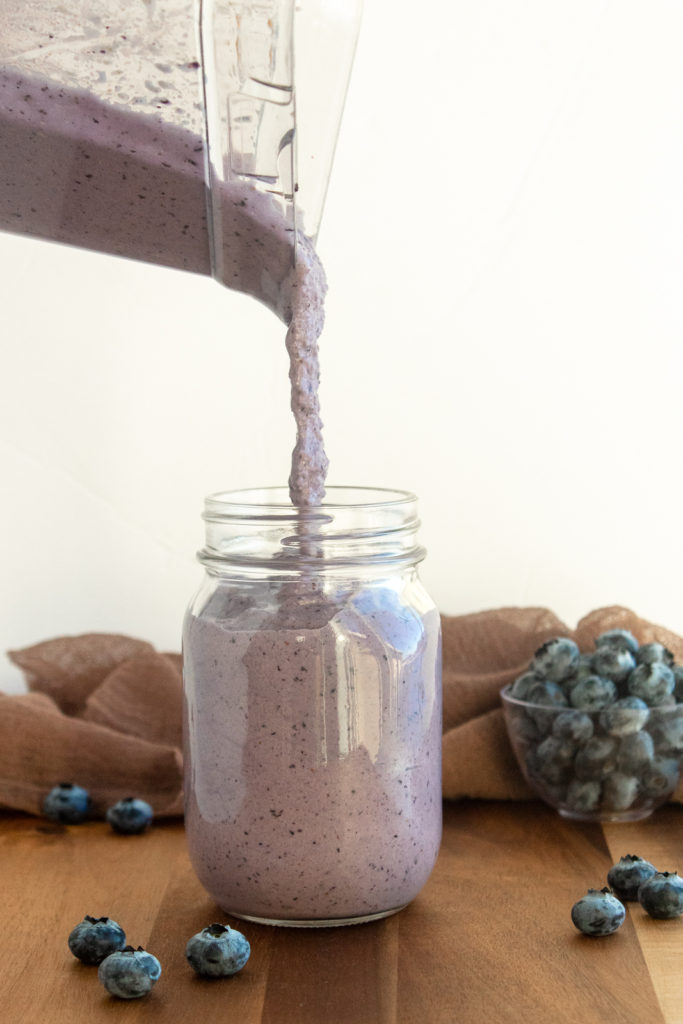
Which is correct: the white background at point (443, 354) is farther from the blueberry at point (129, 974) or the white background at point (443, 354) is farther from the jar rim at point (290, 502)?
the blueberry at point (129, 974)

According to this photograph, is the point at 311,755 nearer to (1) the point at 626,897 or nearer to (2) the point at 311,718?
(2) the point at 311,718

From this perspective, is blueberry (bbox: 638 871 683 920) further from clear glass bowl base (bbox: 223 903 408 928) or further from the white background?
the white background

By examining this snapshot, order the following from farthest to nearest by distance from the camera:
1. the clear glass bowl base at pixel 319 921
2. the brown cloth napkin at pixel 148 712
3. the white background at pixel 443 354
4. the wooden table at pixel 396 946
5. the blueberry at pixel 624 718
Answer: the white background at pixel 443 354 < the brown cloth napkin at pixel 148 712 < the blueberry at pixel 624 718 < the clear glass bowl base at pixel 319 921 < the wooden table at pixel 396 946

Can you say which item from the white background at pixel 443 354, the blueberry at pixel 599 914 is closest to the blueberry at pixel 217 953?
the blueberry at pixel 599 914

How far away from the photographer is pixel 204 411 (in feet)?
4.41

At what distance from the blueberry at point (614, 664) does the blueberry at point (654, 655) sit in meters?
0.01

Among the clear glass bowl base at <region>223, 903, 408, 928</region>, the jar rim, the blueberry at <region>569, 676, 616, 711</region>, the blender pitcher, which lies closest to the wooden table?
the clear glass bowl base at <region>223, 903, 408, 928</region>

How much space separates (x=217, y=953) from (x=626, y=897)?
341 mm

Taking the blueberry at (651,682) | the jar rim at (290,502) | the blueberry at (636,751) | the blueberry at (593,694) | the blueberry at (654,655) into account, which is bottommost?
the blueberry at (636,751)

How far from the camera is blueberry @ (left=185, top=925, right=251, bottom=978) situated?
0.76 metres

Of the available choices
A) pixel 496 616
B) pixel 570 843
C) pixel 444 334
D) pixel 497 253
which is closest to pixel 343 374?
pixel 444 334

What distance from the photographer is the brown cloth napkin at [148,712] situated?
1.15 meters

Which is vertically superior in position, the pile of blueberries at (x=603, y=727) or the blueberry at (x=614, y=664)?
the blueberry at (x=614, y=664)

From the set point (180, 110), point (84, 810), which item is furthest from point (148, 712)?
point (180, 110)
